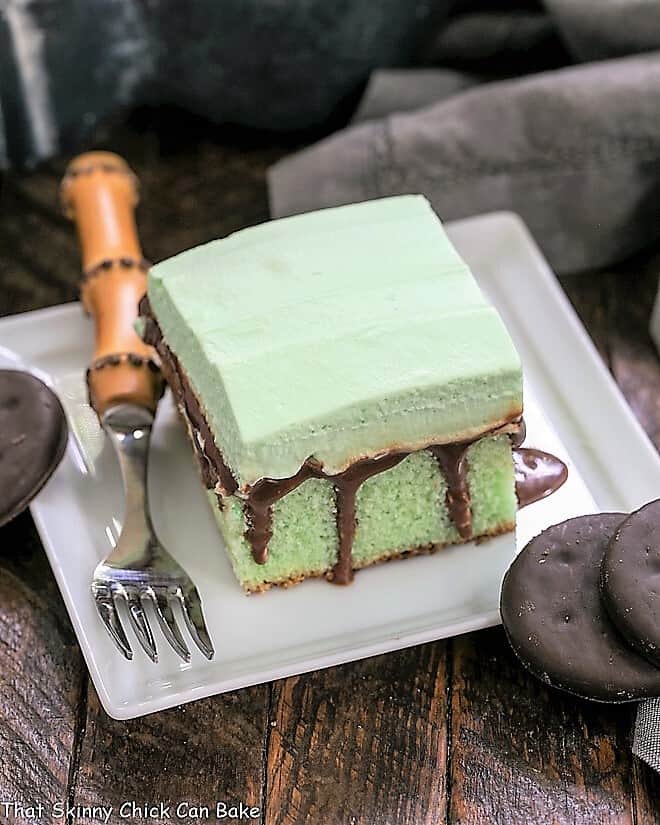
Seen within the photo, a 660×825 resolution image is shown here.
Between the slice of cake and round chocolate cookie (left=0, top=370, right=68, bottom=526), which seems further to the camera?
round chocolate cookie (left=0, top=370, right=68, bottom=526)

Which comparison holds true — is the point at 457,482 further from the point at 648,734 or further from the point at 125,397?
the point at 125,397

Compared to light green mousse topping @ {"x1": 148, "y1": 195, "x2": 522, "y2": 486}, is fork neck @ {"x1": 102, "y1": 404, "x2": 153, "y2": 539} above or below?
below

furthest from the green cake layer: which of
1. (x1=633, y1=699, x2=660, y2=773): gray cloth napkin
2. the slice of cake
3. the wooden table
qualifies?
(x1=633, y1=699, x2=660, y2=773): gray cloth napkin

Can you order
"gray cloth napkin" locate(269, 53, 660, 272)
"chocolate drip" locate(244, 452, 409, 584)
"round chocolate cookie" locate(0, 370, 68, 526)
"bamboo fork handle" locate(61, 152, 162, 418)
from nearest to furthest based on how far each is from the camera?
"chocolate drip" locate(244, 452, 409, 584), "round chocolate cookie" locate(0, 370, 68, 526), "bamboo fork handle" locate(61, 152, 162, 418), "gray cloth napkin" locate(269, 53, 660, 272)

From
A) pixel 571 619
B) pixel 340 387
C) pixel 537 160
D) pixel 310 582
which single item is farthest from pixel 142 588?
pixel 537 160

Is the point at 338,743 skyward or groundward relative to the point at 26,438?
groundward

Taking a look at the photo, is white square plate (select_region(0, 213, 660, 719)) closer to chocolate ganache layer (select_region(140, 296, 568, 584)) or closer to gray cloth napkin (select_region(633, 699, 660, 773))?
chocolate ganache layer (select_region(140, 296, 568, 584))

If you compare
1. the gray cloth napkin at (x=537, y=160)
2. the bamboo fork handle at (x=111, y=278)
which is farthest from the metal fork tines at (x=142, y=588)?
the gray cloth napkin at (x=537, y=160)
